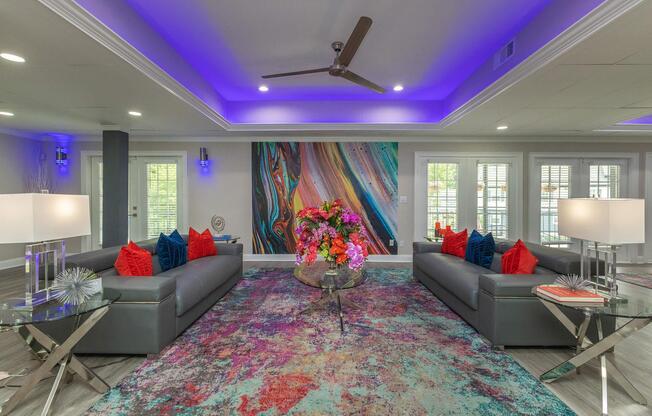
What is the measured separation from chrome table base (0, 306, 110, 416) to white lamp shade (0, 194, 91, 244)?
566 mm

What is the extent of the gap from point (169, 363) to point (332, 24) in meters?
3.42

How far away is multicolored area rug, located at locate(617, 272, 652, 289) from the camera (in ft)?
14.9

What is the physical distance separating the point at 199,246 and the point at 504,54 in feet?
14.8

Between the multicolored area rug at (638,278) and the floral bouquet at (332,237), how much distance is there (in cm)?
476

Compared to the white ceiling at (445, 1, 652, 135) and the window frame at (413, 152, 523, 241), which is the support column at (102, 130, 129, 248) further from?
the white ceiling at (445, 1, 652, 135)

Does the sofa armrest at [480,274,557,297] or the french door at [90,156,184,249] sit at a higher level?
the french door at [90,156,184,249]

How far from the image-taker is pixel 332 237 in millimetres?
2908

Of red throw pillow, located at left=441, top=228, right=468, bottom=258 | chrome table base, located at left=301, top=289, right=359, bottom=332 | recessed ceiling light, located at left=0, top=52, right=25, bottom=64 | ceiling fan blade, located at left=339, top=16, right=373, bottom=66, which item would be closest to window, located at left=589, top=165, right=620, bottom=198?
red throw pillow, located at left=441, top=228, right=468, bottom=258

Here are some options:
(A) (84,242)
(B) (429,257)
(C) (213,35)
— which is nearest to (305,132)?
(C) (213,35)

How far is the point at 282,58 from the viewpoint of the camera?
3.73 meters

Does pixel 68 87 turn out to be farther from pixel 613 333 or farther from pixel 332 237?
pixel 613 333

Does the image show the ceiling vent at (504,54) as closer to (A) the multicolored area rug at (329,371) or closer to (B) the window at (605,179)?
(A) the multicolored area rug at (329,371)

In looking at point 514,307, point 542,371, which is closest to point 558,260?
point 514,307

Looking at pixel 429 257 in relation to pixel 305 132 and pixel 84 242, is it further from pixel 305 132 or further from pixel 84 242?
pixel 84 242
